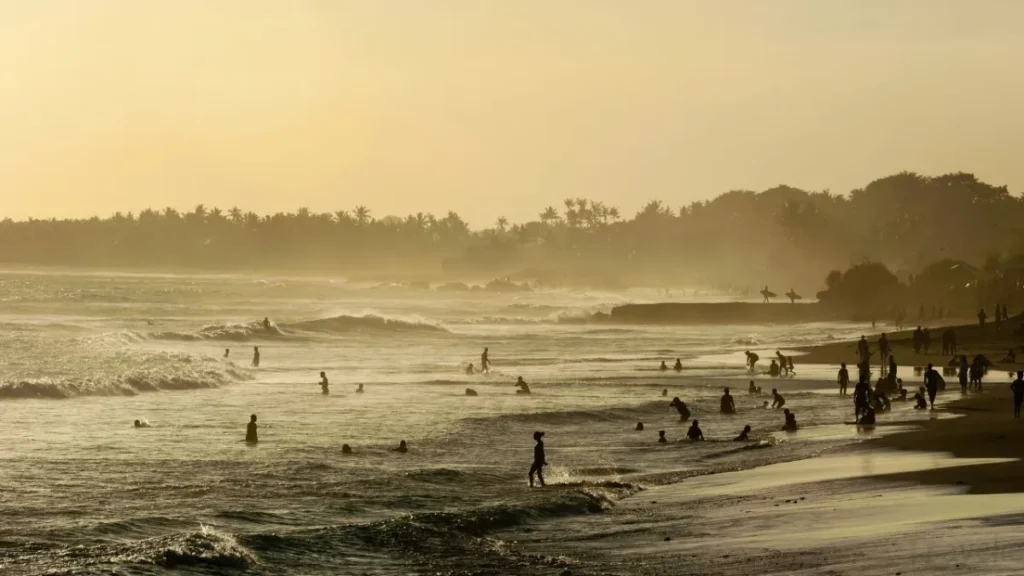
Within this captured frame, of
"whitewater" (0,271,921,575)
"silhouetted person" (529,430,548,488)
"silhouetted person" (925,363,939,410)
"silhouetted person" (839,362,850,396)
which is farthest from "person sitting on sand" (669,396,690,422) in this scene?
"silhouetted person" (529,430,548,488)

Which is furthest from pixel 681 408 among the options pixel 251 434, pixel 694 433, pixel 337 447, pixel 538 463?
pixel 251 434

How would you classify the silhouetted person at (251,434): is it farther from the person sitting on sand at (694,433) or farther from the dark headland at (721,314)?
the dark headland at (721,314)

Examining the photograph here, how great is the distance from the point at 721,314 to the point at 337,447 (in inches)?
2727

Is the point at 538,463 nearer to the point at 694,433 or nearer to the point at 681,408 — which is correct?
the point at 694,433

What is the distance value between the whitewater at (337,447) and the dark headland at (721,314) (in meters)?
24.6

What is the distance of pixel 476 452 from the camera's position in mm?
28344

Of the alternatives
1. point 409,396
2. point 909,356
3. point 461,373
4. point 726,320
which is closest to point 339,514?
point 409,396

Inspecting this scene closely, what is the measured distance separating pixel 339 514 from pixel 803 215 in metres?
165

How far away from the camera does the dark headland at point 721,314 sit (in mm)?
93875

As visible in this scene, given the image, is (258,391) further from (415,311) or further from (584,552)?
(415,311)

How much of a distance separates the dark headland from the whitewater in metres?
24.6

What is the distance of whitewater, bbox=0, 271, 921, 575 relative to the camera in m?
18.0

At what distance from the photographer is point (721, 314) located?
9494 cm

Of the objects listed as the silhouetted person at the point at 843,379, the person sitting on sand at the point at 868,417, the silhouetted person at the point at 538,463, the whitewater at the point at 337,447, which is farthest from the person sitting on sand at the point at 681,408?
→ the silhouetted person at the point at 538,463
